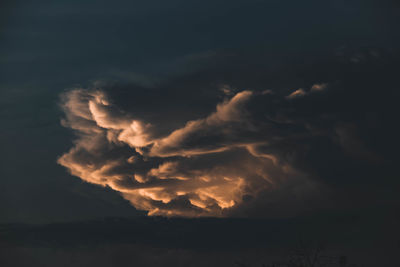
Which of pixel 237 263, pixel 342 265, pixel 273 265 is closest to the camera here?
pixel 342 265

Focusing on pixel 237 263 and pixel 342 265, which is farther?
pixel 237 263

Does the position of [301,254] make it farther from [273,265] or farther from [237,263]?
[237,263]

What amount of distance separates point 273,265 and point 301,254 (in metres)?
2.95

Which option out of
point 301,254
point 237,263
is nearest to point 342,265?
point 301,254

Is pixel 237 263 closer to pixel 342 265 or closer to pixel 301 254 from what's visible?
pixel 301 254

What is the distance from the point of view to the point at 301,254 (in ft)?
113

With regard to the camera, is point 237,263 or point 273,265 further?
point 237,263

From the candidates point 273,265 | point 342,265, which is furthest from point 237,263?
point 342,265

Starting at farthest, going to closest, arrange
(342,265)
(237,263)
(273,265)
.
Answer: (237,263), (273,265), (342,265)

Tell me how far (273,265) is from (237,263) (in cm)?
370

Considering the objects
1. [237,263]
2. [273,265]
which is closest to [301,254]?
[273,265]

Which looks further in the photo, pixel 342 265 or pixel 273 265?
pixel 273 265

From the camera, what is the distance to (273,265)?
33.3m

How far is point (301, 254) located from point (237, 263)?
5.65 meters
